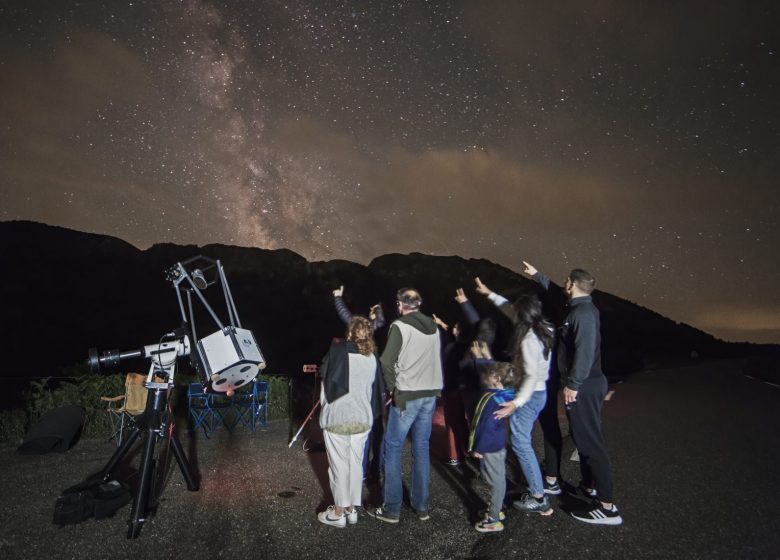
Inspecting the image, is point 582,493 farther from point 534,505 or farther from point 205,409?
point 205,409

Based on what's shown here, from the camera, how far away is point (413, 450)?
4.36 m

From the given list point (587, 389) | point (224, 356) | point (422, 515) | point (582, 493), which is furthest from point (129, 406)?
point (587, 389)

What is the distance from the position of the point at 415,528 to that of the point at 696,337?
9193 centimetres

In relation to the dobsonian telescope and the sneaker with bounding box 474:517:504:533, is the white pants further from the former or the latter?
the sneaker with bounding box 474:517:504:533

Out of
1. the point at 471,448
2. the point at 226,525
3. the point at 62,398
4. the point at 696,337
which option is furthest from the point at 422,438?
the point at 696,337

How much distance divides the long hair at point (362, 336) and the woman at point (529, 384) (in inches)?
47.1

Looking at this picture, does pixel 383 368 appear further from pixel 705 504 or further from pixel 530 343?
pixel 705 504

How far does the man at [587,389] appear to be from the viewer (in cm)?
424

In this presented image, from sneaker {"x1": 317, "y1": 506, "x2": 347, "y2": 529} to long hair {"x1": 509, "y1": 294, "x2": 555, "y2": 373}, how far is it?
1.95 m

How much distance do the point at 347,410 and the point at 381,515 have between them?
41.0 inches

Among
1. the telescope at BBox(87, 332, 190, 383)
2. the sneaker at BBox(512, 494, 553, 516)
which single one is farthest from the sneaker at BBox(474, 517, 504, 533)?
the telescope at BBox(87, 332, 190, 383)

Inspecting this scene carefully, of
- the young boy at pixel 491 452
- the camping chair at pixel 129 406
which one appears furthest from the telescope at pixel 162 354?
the camping chair at pixel 129 406

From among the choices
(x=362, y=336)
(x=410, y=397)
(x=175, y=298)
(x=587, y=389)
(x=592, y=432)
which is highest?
(x=175, y=298)

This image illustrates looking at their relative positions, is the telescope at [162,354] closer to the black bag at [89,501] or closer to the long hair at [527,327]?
the black bag at [89,501]
